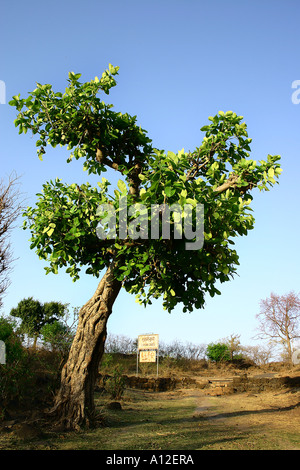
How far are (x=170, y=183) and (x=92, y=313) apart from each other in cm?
362

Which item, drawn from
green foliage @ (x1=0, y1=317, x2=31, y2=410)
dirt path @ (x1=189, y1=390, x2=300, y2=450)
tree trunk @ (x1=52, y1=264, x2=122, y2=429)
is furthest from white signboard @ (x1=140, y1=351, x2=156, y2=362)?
tree trunk @ (x1=52, y1=264, x2=122, y2=429)

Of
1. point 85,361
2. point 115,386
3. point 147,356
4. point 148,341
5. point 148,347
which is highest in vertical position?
point 148,341

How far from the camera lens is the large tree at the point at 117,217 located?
19.8ft

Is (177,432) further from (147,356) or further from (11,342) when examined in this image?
(147,356)

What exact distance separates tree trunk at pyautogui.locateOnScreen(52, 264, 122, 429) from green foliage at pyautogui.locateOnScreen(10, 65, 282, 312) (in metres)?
0.54

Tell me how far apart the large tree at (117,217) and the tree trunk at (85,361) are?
0.7 inches

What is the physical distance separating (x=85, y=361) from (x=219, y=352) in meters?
23.0

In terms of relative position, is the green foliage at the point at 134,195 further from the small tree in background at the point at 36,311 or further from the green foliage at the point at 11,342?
the small tree in background at the point at 36,311

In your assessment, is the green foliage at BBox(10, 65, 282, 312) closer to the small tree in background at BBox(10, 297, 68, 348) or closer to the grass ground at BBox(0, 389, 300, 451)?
the grass ground at BBox(0, 389, 300, 451)

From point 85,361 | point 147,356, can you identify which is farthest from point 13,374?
point 147,356

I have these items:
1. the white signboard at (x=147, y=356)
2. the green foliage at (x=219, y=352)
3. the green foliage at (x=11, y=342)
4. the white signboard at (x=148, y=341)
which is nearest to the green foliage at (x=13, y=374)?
the green foliage at (x=11, y=342)

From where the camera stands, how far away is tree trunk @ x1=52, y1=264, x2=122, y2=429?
288 inches

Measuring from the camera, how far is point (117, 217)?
20.1 ft
